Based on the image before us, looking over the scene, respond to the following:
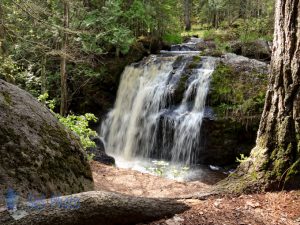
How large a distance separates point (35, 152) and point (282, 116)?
2.65 metres

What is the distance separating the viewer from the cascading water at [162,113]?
1097 centimetres

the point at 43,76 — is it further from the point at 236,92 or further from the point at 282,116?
the point at 282,116

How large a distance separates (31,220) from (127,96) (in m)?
12.0

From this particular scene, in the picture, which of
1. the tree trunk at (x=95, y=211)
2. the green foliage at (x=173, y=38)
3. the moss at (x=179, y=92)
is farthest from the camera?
the green foliage at (x=173, y=38)

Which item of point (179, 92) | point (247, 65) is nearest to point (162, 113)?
point (179, 92)

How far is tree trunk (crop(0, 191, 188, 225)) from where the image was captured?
2119 millimetres

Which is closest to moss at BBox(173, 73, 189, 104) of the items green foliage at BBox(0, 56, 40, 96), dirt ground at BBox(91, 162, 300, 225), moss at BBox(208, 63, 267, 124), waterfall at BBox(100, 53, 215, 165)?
waterfall at BBox(100, 53, 215, 165)

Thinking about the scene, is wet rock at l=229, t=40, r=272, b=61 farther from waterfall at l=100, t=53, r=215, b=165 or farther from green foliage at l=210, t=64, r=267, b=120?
green foliage at l=210, t=64, r=267, b=120

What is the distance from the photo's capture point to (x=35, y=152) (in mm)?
3113

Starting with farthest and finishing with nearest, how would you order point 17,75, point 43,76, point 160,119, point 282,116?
point 43,76 < point 17,75 < point 160,119 < point 282,116

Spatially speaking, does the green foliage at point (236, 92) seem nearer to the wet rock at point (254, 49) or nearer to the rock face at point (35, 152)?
the wet rock at point (254, 49)

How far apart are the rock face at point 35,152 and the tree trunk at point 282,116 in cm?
208

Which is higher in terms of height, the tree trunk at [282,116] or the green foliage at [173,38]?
the green foliage at [173,38]

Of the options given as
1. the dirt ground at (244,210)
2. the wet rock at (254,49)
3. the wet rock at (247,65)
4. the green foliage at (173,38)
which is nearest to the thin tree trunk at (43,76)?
the wet rock at (247,65)
